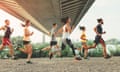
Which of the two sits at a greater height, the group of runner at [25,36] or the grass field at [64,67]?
the group of runner at [25,36]

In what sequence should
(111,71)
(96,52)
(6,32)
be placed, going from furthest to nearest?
(96,52), (6,32), (111,71)

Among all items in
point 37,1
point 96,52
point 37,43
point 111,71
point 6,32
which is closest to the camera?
point 111,71

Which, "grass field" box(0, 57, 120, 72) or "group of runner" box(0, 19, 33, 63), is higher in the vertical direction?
"group of runner" box(0, 19, 33, 63)

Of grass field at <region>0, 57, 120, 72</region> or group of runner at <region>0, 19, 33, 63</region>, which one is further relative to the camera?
group of runner at <region>0, 19, 33, 63</region>

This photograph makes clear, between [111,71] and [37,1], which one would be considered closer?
[111,71]

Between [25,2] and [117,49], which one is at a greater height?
[25,2]

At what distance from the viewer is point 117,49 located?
1152 inches

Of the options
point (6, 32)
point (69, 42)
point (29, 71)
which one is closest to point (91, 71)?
point (29, 71)

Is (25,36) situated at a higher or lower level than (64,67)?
higher

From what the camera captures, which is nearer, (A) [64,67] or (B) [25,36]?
(A) [64,67]

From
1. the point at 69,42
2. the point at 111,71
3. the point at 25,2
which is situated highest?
the point at 25,2

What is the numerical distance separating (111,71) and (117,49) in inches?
714

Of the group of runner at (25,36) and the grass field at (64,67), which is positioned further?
the group of runner at (25,36)

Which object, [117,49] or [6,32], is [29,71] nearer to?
[6,32]
